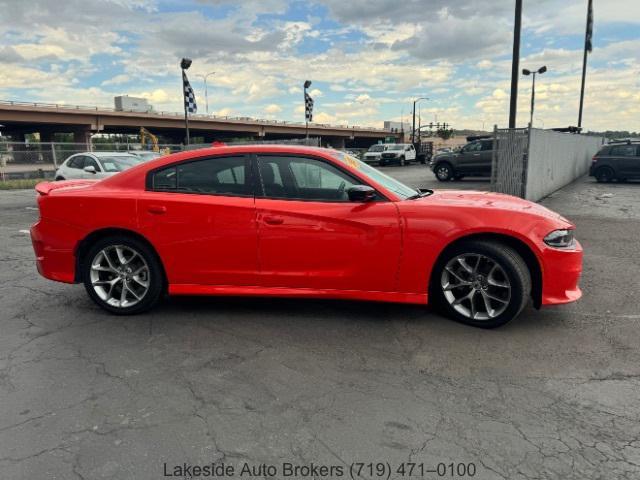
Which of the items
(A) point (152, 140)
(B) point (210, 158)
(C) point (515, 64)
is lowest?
(B) point (210, 158)

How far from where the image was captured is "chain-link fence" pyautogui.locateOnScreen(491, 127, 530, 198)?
1139 centimetres

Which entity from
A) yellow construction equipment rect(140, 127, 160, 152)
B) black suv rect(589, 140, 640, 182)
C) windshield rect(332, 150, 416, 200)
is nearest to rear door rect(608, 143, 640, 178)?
black suv rect(589, 140, 640, 182)

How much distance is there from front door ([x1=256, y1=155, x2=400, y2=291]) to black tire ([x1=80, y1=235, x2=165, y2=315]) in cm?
99

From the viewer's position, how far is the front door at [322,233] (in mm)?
4027

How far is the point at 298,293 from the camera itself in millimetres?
4227

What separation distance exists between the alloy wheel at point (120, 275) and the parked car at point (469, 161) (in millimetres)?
17806

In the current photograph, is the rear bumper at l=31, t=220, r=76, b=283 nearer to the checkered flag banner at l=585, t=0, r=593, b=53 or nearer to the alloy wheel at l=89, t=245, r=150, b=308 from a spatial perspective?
the alloy wheel at l=89, t=245, r=150, b=308

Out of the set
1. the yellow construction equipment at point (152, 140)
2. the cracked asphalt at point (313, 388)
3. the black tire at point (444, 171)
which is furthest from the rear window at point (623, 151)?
the yellow construction equipment at point (152, 140)

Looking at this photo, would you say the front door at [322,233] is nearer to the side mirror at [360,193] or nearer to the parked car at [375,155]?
the side mirror at [360,193]

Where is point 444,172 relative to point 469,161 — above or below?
below

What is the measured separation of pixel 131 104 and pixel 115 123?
4.46 metres

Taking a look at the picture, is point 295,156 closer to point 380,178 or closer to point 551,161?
point 380,178

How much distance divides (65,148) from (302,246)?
2878 centimetres

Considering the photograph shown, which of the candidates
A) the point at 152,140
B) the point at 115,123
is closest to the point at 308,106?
the point at 152,140
